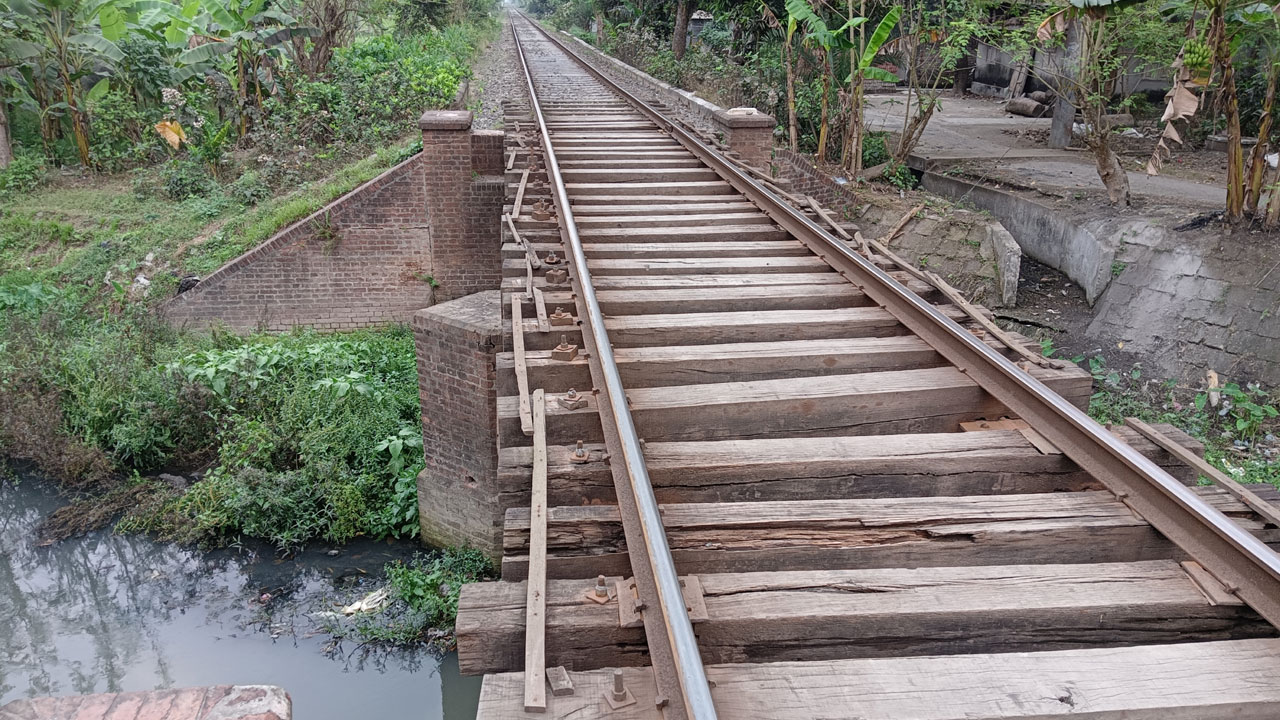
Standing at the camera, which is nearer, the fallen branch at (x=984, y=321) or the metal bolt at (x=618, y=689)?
the metal bolt at (x=618, y=689)

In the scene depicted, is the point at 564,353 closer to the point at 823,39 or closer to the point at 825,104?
the point at 823,39

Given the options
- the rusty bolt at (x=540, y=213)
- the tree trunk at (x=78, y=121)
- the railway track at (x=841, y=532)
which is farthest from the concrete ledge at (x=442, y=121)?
the tree trunk at (x=78, y=121)

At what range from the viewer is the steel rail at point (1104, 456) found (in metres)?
2.50

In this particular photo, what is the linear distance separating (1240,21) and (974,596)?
847 centimetres

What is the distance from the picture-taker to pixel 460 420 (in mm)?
7645

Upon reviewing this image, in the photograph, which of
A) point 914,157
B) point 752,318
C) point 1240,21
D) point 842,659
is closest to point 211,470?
point 752,318

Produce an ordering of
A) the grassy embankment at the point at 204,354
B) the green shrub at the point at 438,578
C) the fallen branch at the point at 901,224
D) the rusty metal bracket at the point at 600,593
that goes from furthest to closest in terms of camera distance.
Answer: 1. the fallen branch at the point at 901,224
2. the grassy embankment at the point at 204,354
3. the green shrub at the point at 438,578
4. the rusty metal bracket at the point at 600,593

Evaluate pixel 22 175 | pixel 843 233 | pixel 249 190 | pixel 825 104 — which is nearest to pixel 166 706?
pixel 843 233

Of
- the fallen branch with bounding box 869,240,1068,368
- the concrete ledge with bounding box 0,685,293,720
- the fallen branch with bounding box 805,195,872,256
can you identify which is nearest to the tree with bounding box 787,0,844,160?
the fallen branch with bounding box 805,195,872,256

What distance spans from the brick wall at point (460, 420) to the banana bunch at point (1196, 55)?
6.38 metres

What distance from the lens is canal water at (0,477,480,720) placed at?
23.4 ft

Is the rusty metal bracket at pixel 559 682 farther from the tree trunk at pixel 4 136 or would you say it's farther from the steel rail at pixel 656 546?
the tree trunk at pixel 4 136

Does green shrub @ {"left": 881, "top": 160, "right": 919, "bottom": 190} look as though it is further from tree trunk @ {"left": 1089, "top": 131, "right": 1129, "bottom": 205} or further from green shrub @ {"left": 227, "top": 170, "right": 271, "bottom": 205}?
green shrub @ {"left": 227, "top": 170, "right": 271, "bottom": 205}

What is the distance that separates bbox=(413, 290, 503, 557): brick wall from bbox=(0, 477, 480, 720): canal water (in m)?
0.87
